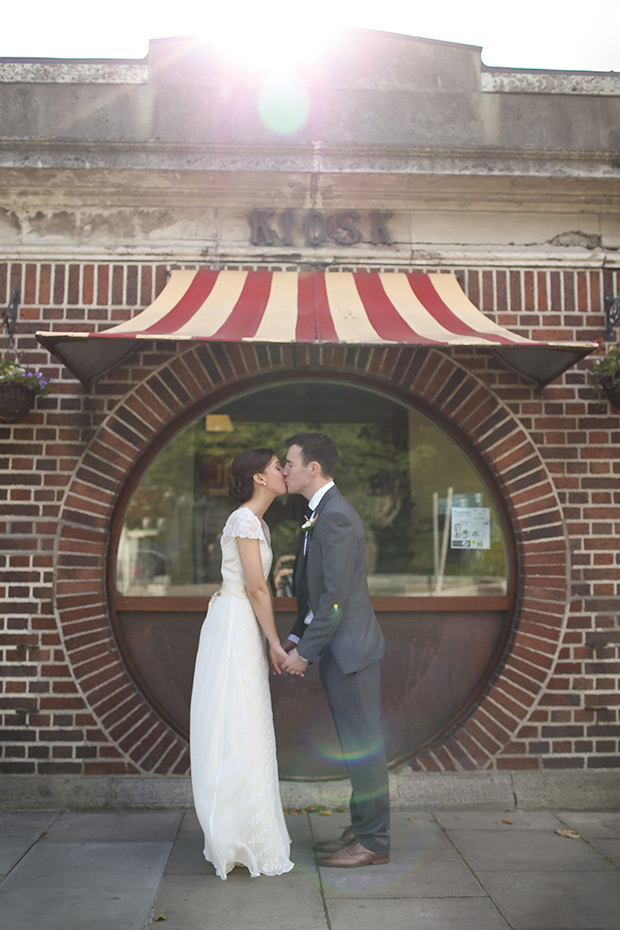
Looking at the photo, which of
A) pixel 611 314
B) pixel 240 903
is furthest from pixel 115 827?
pixel 611 314

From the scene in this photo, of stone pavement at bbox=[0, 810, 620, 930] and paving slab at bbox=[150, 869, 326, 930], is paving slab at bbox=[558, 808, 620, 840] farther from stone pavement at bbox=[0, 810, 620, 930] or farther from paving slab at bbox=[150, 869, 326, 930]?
paving slab at bbox=[150, 869, 326, 930]

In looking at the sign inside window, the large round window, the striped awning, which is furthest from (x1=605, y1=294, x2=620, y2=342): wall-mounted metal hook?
the sign inside window

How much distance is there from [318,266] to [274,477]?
1.82m

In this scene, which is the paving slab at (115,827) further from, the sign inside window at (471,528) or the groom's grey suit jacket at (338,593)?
the sign inside window at (471,528)

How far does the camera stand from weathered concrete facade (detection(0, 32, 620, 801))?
480cm

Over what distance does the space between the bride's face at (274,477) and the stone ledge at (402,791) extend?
6.82 ft

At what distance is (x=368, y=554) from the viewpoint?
5934 millimetres

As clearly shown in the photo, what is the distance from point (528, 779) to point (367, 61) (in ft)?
16.3

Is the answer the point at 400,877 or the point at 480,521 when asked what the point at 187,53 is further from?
the point at 400,877

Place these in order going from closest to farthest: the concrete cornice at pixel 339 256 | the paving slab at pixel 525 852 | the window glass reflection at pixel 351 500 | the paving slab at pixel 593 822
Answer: the paving slab at pixel 525 852 → the paving slab at pixel 593 822 → the concrete cornice at pixel 339 256 → the window glass reflection at pixel 351 500

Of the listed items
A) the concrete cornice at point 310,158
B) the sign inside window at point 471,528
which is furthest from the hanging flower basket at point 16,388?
the sign inside window at point 471,528

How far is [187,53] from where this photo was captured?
518 cm

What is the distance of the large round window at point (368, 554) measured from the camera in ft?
16.7

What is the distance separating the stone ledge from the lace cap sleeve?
75.1 inches
